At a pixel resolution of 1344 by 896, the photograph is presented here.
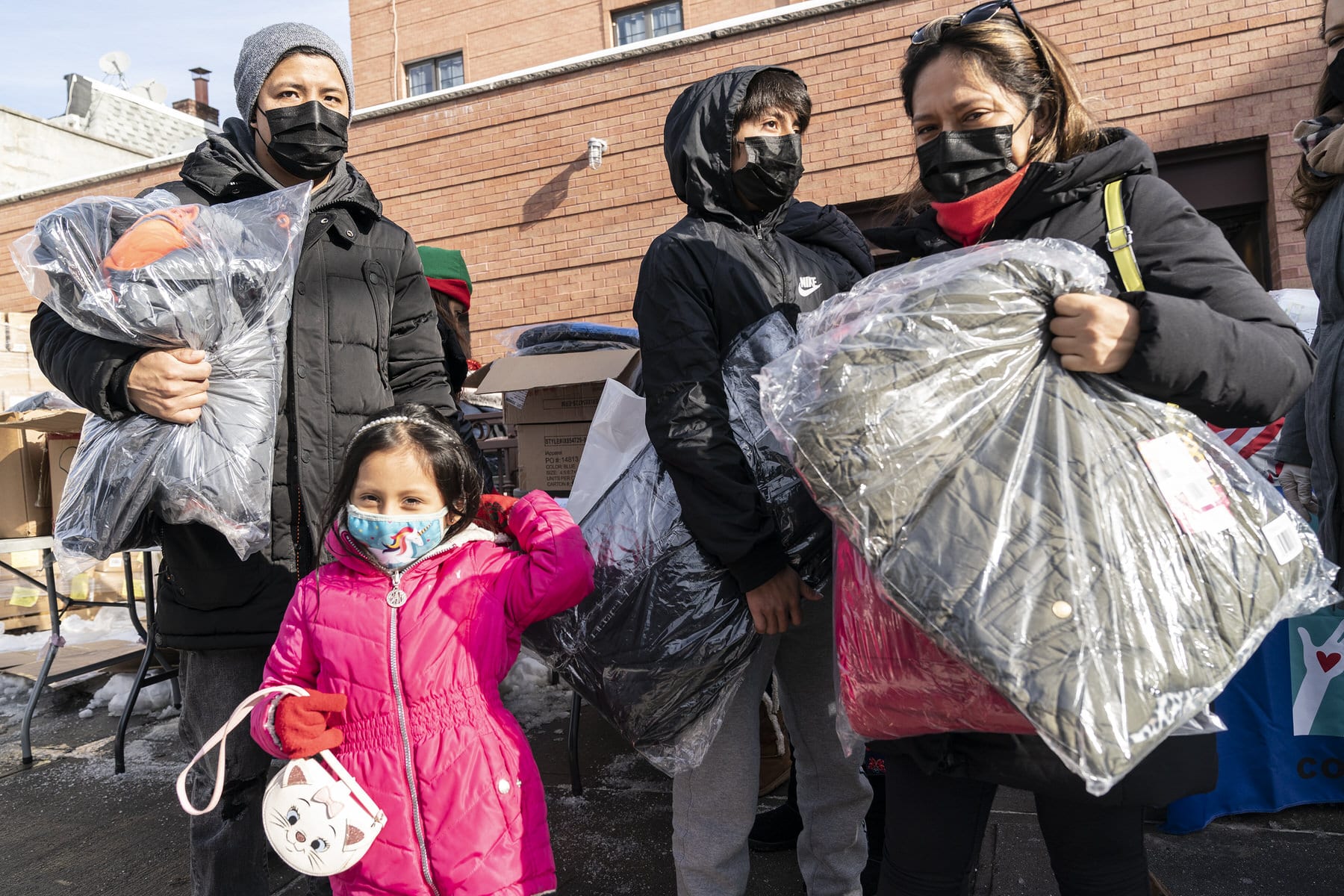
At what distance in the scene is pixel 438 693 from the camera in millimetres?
1700

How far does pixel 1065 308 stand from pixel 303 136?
1.77m

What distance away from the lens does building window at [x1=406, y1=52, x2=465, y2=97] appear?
36.7ft

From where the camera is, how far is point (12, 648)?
16.8 ft

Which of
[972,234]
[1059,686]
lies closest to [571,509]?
[972,234]

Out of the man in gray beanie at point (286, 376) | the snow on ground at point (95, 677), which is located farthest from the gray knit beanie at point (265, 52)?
the snow on ground at point (95, 677)

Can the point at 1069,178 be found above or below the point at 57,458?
above

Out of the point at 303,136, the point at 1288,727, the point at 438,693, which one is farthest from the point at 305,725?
the point at 1288,727

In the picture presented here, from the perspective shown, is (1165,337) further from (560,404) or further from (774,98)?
(560,404)

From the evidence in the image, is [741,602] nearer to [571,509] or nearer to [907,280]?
[571,509]

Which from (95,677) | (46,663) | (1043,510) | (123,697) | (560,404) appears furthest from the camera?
(95,677)

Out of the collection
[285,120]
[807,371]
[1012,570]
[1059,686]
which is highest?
[285,120]

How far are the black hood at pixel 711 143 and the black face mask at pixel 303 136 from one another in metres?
0.84

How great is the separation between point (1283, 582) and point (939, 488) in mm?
469

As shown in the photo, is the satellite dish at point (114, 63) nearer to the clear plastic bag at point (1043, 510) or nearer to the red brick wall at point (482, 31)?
the red brick wall at point (482, 31)
